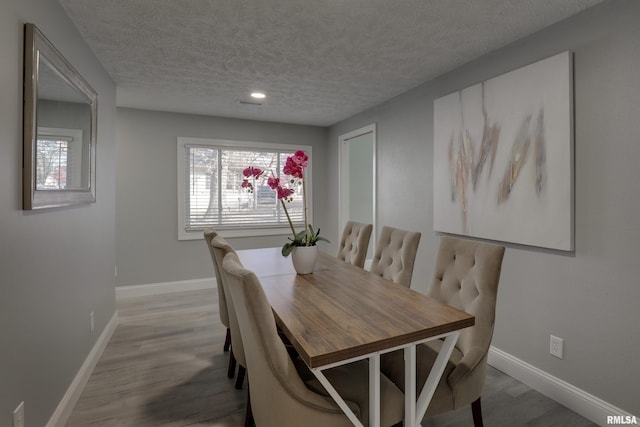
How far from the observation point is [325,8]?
73.4 inches

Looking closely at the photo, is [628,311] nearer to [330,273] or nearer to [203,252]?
[330,273]

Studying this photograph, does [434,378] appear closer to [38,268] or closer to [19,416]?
[19,416]

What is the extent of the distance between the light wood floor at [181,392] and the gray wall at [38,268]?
258 mm

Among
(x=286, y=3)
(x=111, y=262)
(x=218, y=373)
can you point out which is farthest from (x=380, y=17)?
(x=111, y=262)

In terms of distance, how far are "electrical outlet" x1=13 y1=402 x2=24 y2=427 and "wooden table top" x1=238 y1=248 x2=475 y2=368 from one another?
1118mm

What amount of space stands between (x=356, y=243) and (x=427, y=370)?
4.47ft

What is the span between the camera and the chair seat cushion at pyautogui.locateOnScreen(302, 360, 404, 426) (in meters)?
1.24

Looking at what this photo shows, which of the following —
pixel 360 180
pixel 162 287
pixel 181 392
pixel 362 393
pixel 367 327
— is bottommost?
pixel 181 392

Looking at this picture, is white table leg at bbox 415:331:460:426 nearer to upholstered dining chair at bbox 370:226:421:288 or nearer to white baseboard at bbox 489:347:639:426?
upholstered dining chair at bbox 370:226:421:288

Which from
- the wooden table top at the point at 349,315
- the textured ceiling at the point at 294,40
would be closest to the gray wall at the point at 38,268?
the textured ceiling at the point at 294,40

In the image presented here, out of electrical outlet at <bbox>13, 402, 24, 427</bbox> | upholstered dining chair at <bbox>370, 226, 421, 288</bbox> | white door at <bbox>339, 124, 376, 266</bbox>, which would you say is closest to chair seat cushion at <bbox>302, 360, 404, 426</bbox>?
upholstered dining chair at <bbox>370, 226, 421, 288</bbox>

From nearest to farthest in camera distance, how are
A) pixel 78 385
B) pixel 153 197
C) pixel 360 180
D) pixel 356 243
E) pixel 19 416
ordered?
pixel 19 416
pixel 78 385
pixel 356 243
pixel 153 197
pixel 360 180

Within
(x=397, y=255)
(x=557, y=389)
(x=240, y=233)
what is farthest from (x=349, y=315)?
(x=240, y=233)

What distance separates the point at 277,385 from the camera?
1113mm
